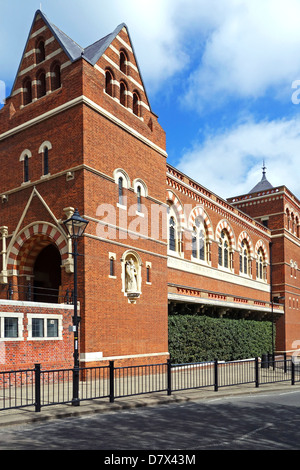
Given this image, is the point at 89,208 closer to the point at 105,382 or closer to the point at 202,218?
the point at 105,382

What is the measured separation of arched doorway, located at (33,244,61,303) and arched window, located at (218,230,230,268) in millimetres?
12704

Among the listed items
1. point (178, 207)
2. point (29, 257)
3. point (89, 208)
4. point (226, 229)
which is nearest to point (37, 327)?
point (89, 208)

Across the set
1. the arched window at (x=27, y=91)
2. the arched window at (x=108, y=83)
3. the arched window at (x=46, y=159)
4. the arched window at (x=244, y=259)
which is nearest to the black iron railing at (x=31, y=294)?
the arched window at (x=46, y=159)

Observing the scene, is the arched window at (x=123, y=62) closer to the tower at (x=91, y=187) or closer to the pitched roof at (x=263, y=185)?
the tower at (x=91, y=187)

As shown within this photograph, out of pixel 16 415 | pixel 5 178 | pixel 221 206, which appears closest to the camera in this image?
pixel 16 415

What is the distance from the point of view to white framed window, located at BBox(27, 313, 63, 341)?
16016 millimetres

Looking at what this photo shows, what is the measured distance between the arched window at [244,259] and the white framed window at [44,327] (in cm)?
2010

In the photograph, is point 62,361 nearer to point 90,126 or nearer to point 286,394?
point 286,394

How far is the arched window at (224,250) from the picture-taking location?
1231 inches

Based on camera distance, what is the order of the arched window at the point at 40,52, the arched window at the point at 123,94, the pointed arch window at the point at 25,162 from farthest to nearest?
the arched window at the point at 123,94 → the arched window at the point at 40,52 → the pointed arch window at the point at 25,162

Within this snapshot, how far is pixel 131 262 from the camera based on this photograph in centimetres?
2044

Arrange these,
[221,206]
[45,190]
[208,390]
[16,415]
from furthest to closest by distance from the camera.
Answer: [221,206] < [45,190] < [208,390] < [16,415]

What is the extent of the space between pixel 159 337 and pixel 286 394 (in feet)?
24.3
